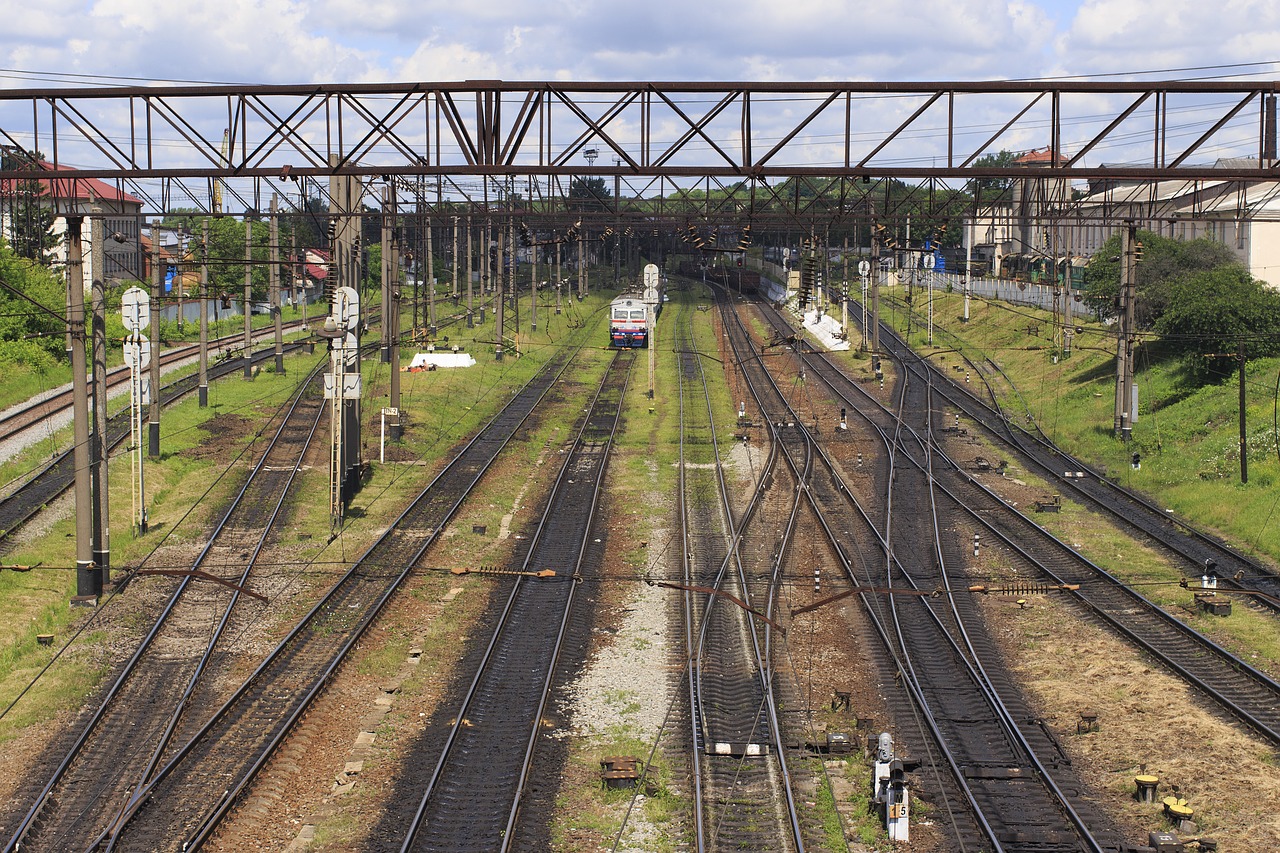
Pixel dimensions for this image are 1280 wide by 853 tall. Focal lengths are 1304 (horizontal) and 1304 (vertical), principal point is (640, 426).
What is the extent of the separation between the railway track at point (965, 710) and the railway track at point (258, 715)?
716 cm

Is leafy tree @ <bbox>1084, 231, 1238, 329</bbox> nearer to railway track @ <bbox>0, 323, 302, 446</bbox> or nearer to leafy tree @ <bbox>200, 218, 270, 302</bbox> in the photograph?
leafy tree @ <bbox>200, 218, 270, 302</bbox>

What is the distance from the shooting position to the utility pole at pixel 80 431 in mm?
18375

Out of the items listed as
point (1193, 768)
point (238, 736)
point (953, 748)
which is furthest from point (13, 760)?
point (1193, 768)

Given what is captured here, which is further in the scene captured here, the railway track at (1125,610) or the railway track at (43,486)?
the railway track at (43,486)

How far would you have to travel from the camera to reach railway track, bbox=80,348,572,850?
40.4 feet

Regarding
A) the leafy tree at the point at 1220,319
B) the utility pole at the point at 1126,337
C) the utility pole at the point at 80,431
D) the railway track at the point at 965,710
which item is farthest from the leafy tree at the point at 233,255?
the railway track at the point at 965,710

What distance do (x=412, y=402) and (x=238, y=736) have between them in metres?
26.2

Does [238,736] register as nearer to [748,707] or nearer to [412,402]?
[748,707]

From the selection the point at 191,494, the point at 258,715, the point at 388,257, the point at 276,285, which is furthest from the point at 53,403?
the point at 258,715

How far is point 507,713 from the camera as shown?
614 inches

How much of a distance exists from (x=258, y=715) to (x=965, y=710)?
8470 mm

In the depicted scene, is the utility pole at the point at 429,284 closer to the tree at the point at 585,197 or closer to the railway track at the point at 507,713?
the tree at the point at 585,197

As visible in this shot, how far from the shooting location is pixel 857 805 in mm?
13125

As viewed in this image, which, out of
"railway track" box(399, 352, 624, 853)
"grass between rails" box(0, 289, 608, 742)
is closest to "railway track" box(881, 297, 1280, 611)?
"railway track" box(399, 352, 624, 853)
